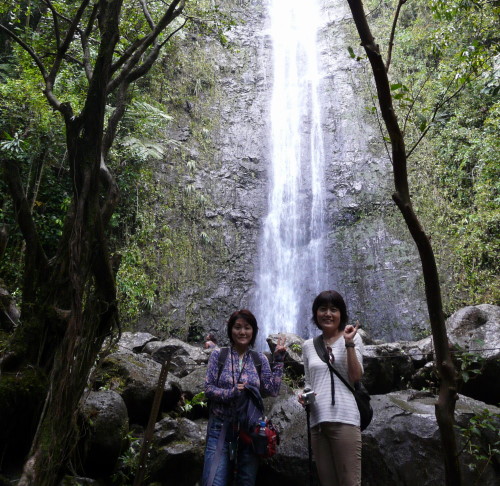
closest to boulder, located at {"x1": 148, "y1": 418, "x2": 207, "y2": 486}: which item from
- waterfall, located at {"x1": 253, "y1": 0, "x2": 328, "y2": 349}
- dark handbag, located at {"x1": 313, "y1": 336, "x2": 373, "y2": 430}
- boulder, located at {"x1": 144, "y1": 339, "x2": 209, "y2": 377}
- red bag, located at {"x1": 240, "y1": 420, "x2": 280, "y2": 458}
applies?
red bag, located at {"x1": 240, "y1": 420, "x2": 280, "y2": 458}

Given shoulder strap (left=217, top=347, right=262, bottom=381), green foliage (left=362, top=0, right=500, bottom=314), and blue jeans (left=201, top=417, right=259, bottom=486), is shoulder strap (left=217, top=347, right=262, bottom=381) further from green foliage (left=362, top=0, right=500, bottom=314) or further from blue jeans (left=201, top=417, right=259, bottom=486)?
green foliage (left=362, top=0, right=500, bottom=314)

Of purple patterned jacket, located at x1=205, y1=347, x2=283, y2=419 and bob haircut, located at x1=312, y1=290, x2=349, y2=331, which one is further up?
bob haircut, located at x1=312, y1=290, x2=349, y2=331

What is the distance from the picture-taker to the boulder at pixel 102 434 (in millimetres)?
3477

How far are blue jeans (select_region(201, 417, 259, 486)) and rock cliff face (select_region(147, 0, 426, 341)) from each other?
846 centimetres

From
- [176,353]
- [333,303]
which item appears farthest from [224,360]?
[176,353]

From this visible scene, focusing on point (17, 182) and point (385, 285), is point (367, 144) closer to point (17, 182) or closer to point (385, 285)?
point (385, 285)

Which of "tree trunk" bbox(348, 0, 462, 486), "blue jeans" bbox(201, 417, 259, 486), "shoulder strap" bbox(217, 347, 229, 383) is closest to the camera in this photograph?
"tree trunk" bbox(348, 0, 462, 486)

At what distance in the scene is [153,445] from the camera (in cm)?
387

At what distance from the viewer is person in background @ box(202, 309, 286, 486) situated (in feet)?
9.06

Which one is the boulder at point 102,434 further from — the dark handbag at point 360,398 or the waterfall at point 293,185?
the waterfall at point 293,185

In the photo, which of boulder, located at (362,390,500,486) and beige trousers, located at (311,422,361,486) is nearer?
beige trousers, located at (311,422,361,486)

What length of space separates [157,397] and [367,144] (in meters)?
13.0

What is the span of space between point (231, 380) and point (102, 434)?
55.0 inches

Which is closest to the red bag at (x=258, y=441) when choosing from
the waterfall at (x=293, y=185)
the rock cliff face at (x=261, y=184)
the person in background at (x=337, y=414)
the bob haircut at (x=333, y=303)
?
the person in background at (x=337, y=414)
